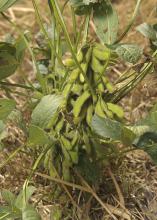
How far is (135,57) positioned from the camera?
104 centimetres

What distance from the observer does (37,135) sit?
982mm

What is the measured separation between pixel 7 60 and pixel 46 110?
21 centimetres

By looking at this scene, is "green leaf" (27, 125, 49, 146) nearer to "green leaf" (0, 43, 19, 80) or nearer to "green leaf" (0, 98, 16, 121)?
"green leaf" (0, 98, 16, 121)

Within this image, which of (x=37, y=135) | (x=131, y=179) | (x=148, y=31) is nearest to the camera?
(x=37, y=135)

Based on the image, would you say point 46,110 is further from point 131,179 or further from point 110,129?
point 131,179

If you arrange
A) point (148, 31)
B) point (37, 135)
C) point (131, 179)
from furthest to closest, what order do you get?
1. point (131, 179)
2. point (148, 31)
3. point (37, 135)

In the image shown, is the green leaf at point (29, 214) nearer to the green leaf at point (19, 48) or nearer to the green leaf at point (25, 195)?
the green leaf at point (25, 195)

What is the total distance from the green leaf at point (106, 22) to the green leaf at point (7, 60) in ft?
0.65

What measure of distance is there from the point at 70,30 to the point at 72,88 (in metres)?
0.97

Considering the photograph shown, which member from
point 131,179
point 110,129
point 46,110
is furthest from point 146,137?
A: point 131,179

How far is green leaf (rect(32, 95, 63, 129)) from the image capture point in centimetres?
101

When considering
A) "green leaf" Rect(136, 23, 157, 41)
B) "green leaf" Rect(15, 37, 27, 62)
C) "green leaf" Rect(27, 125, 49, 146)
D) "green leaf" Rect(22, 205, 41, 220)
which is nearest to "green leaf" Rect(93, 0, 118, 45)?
"green leaf" Rect(136, 23, 157, 41)

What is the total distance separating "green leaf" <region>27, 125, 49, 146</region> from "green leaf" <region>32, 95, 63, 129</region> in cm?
3

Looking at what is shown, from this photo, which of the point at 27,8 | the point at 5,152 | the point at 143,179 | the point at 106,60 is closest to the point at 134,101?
the point at 143,179
